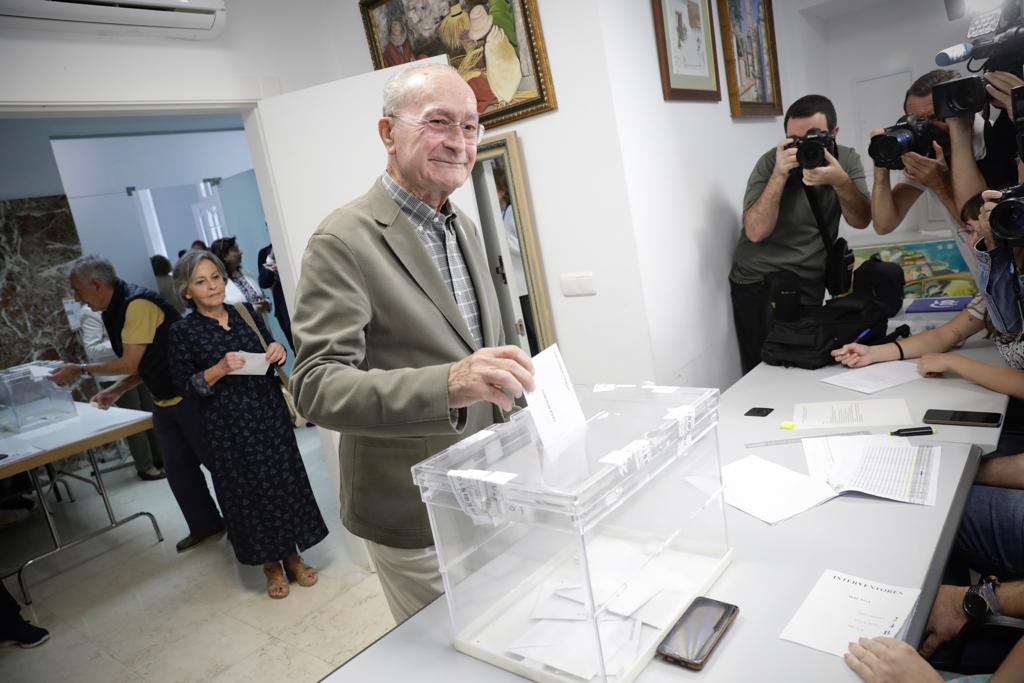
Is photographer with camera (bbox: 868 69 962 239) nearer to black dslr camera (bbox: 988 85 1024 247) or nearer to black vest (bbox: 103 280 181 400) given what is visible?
black dslr camera (bbox: 988 85 1024 247)

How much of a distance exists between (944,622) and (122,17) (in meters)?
2.86

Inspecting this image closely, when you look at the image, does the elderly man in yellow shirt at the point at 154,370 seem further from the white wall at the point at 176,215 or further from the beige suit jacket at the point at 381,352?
the white wall at the point at 176,215

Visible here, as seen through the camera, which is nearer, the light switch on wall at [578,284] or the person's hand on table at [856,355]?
the person's hand on table at [856,355]

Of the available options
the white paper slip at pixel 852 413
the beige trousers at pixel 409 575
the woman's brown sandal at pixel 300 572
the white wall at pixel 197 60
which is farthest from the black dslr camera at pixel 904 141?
the woman's brown sandal at pixel 300 572

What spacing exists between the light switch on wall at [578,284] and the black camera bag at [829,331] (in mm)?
727

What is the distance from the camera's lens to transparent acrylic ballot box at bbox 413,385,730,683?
0.97 metres

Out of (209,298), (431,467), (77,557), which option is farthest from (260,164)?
(77,557)

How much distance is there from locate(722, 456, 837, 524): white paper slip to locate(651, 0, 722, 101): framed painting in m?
1.64

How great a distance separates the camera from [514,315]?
2.95 meters

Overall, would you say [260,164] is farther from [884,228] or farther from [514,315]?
[884,228]

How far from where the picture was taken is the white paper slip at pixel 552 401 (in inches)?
41.1

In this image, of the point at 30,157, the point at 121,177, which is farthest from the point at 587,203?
the point at 121,177

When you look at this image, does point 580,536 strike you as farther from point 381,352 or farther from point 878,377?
point 878,377

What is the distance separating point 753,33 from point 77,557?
14.8 ft
